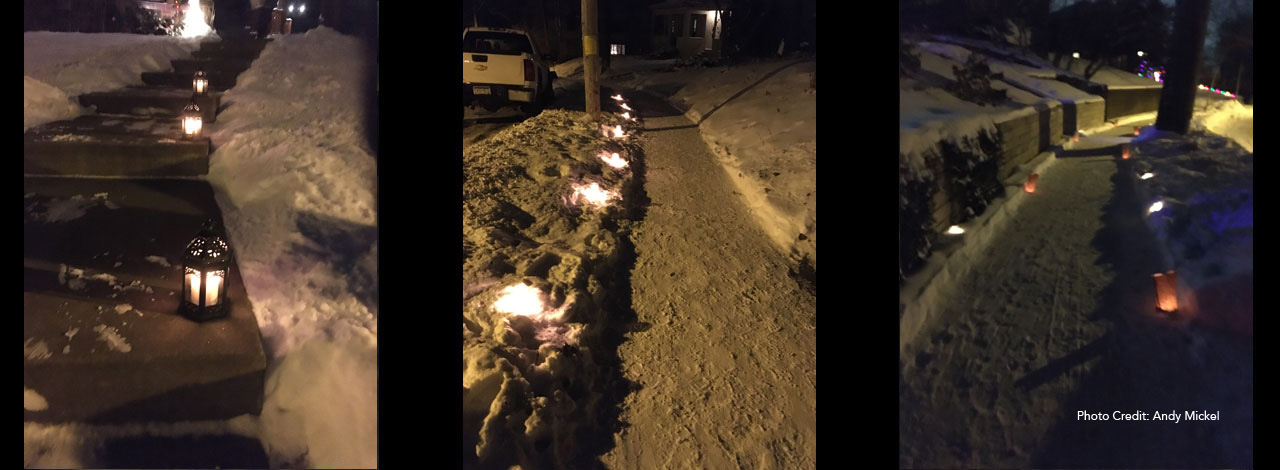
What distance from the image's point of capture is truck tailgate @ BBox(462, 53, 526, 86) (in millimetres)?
3186

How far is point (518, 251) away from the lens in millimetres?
3020

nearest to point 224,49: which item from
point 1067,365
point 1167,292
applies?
point 1067,365

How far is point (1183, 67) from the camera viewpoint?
314cm

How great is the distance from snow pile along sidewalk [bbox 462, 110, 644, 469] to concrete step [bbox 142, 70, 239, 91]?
1.20 metres

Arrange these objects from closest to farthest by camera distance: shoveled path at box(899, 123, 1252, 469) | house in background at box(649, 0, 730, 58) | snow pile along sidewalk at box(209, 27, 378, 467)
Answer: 1. snow pile along sidewalk at box(209, 27, 378, 467)
2. shoveled path at box(899, 123, 1252, 469)
3. house in background at box(649, 0, 730, 58)

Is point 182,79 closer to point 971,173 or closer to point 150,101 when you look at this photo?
A: point 150,101

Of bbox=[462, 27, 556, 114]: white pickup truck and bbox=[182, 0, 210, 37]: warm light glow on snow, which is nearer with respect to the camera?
bbox=[182, 0, 210, 37]: warm light glow on snow

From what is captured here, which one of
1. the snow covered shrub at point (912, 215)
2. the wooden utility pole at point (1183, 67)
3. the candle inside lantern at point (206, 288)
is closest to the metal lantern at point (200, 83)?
the candle inside lantern at point (206, 288)

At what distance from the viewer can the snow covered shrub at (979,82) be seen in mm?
3135

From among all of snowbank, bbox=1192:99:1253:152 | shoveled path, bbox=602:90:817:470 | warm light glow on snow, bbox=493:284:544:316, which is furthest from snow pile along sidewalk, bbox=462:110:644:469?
A: snowbank, bbox=1192:99:1253:152

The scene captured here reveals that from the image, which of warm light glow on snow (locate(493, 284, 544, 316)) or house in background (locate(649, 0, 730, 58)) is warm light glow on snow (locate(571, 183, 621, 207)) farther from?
house in background (locate(649, 0, 730, 58))

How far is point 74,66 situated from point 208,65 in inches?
23.4

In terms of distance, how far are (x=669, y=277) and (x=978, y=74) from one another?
74.4 inches
